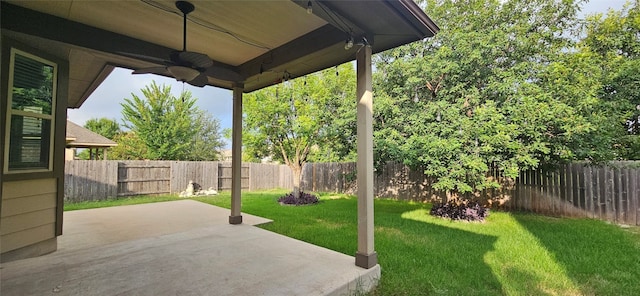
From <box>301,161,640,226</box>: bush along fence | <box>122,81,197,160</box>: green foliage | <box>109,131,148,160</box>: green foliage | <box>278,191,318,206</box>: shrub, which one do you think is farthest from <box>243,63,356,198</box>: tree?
<box>109,131,148,160</box>: green foliage

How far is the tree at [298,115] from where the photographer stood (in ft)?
27.1

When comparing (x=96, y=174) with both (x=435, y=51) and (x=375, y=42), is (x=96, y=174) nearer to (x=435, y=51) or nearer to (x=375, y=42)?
(x=375, y=42)

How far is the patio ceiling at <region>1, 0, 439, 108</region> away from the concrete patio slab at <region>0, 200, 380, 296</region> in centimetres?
224

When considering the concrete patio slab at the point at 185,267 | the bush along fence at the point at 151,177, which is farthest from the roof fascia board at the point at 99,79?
the bush along fence at the point at 151,177

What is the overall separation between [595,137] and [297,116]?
673 cm

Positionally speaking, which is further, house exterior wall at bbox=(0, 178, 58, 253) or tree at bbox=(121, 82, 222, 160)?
tree at bbox=(121, 82, 222, 160)

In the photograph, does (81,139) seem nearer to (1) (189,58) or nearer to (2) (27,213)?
(2) (27,213)

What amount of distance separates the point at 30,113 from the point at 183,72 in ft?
5.91

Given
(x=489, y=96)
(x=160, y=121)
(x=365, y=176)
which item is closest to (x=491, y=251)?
(x=365, y=176)

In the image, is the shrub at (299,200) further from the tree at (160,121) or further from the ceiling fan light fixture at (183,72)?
the tree at (160,121)

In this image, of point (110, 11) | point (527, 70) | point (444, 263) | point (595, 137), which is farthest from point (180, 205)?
point (595, 137)

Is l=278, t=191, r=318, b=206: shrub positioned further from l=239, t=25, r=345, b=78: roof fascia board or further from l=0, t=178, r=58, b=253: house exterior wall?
l=0, t=178, r=58, b=253: house exterior wall

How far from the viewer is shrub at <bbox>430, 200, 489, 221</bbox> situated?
17.8 ft

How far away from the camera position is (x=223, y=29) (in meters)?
3.02
